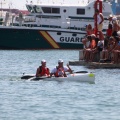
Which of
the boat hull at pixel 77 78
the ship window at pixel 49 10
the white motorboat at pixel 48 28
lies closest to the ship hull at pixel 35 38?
the white motorboat at pixel 48 28

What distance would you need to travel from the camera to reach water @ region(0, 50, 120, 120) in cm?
2908

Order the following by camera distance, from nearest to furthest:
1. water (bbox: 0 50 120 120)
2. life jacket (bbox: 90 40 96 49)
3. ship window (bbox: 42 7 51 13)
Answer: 1. water (bbox: 0 50 120 120)
2. life jacket (bbox: 90 40 96 49)
3. ship window (bbox: 42 7 51 13)

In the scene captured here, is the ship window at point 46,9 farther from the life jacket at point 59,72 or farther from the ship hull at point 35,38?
the life jacket at point 59,72

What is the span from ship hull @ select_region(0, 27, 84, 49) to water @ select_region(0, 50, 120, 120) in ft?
110

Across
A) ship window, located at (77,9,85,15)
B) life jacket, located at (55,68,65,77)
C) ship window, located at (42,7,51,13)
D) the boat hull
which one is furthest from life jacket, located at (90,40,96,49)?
ship window, located at (77,9,85,15)

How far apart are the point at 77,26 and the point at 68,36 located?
1.22 meters

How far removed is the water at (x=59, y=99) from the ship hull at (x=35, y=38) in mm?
33467

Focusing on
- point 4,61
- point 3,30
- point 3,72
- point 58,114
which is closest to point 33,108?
point 58,114

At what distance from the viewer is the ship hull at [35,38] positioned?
7806 cm

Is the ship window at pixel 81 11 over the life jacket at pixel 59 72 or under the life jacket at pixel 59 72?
over

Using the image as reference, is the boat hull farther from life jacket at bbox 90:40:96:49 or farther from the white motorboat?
the white motorboat

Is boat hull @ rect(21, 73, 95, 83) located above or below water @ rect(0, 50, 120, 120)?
above

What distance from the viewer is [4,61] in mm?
60594

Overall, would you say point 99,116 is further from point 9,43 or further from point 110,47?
point 9,43
